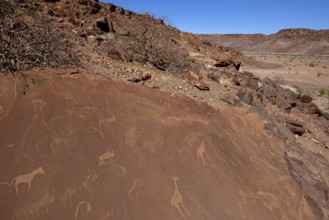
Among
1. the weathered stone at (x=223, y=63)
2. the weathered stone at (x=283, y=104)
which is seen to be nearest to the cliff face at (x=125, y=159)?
the weathered stone at (x=283, y=104)

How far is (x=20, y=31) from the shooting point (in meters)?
4.57

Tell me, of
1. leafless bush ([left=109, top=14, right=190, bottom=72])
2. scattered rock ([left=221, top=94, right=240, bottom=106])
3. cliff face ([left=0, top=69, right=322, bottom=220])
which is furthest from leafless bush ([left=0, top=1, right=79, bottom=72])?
scattered rock ([left=221, top=94, right=240, bottom=106])

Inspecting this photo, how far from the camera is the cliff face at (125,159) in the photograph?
10.1 ft

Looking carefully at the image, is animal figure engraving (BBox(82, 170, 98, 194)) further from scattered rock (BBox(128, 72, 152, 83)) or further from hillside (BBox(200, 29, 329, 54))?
hillside (BBox(200, 29, 329, 54))

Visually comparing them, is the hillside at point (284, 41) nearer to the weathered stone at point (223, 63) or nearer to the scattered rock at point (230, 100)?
the weathered stone at point (223, 63)

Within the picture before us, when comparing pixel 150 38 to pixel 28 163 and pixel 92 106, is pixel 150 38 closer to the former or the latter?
pixel 92 106

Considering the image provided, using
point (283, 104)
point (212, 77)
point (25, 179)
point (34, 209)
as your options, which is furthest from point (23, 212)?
point (283, 104)

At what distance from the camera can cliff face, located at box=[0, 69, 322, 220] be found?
3.08m

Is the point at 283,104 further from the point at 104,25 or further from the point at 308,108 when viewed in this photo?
the point at 104,25

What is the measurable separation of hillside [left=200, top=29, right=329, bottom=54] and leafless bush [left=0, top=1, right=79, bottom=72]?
59.4 m

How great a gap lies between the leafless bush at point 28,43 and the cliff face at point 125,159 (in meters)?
0.25

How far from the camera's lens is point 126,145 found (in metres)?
3.70

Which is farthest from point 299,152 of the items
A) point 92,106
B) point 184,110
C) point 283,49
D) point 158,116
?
point 283,49

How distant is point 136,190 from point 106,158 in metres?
0.46
